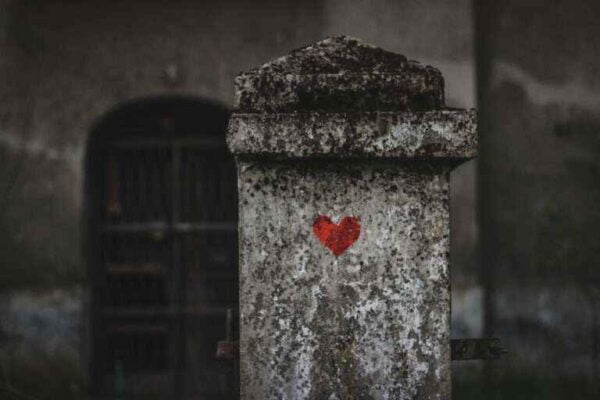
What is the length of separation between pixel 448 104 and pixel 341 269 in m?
3.93

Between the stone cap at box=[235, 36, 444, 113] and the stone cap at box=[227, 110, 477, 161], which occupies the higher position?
the stone cap at box=[235, 36, 444, 113]

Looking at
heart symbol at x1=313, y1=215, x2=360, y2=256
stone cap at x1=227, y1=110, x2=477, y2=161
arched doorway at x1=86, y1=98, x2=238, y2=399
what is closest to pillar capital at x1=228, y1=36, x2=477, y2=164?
stone cap at x1=227, y1=110, x2=477, y2=161

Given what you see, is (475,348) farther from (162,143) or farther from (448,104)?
(162,143)

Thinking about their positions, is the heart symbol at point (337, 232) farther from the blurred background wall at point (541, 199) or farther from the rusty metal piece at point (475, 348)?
the blurred background wall at point (541, 199)

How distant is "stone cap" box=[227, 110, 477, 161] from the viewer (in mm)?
2217

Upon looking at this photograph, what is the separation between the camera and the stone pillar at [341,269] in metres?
2.27

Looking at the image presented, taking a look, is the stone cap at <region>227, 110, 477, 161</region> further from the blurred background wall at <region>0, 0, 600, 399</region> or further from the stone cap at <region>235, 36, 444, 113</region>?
the blurred background wall at <region>0, 0, 600, 399</region>

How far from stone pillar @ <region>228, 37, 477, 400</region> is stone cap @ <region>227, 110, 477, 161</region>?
0.01 meters

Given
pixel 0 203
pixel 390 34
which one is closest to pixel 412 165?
pixel 390 34

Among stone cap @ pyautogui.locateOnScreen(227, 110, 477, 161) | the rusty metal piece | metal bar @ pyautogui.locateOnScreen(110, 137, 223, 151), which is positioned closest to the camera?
stone cap @ pyautogui.locateOnScreen(227, 110, 477, 161)

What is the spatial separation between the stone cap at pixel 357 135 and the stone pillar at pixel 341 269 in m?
0.01

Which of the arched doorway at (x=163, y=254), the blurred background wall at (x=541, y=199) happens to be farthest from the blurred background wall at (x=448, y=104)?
the arched doorway at (x=163, y=254)

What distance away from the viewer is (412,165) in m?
2.28

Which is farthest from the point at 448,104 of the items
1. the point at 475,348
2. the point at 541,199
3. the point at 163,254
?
the point at 475,348
